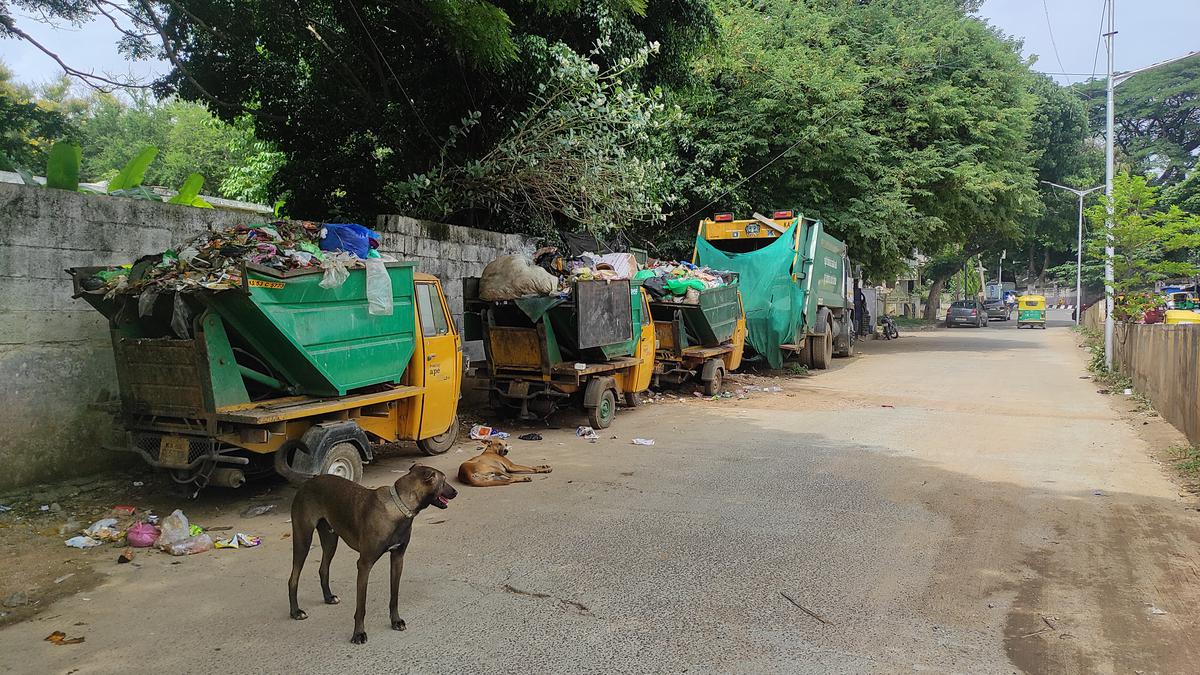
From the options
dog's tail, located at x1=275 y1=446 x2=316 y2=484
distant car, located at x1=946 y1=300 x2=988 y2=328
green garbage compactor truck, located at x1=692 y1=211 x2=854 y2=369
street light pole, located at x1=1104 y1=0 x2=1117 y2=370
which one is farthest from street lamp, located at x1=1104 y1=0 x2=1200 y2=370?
distant car, located at x1=946 y1=300 x2=988 y2=328

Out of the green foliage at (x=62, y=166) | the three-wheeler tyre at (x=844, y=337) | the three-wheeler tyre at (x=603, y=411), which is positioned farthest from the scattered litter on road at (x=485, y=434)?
the three-wheeler tyre at (x=844, y=337)

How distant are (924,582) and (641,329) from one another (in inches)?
235

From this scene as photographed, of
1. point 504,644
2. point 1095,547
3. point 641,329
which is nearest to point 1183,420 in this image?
point 1095,547

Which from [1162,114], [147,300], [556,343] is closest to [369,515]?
[147,300]

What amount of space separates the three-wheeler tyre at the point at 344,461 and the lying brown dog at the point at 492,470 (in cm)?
94

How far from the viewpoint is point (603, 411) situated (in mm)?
9250

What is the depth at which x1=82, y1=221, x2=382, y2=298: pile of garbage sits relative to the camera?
16.4 feet

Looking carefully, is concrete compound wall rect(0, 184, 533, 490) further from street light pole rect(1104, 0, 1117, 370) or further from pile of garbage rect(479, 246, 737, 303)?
street light pole rect(1104, 0, 1117, 370)

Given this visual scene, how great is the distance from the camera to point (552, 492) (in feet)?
20.5

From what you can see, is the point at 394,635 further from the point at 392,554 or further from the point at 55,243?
the point at 55,243

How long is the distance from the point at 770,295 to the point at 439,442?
8156 mm

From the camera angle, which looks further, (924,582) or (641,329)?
(641,329)

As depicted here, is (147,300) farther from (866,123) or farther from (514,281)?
(866,123)

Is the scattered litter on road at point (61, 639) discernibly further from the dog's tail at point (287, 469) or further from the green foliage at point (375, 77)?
the green foliage at point (375, 77)
